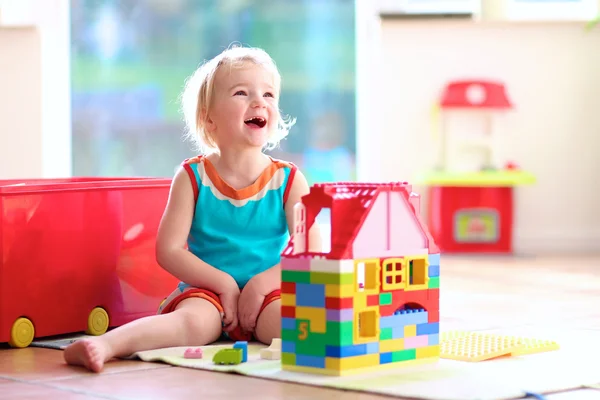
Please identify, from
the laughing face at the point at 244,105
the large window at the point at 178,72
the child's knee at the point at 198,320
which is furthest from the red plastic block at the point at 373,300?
the large window at the point at 178,72

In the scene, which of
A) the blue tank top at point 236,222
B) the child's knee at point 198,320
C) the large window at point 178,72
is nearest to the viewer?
the child's knee at point 198,320

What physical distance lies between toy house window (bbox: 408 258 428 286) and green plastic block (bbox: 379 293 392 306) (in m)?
0.05

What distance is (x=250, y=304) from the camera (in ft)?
4.73

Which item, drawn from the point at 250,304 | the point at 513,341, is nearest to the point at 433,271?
the point at 513,341

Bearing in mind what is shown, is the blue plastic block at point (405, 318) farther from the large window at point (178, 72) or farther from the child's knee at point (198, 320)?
the large window at point (178, 72)

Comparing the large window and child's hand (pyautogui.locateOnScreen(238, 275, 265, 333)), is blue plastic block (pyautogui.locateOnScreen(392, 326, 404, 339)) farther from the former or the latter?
the large window

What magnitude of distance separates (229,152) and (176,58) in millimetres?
2742

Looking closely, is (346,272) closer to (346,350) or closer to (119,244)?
(346,350)

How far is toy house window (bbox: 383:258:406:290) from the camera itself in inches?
46.3

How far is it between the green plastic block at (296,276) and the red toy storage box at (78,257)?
0.49m

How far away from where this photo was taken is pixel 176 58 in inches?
165

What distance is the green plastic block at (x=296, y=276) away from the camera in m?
1.15

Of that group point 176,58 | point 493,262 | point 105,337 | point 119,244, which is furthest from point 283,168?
point 176,58

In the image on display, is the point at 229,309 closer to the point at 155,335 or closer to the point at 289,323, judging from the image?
the point at 155,335
